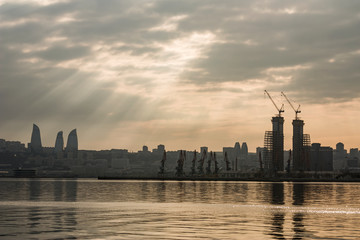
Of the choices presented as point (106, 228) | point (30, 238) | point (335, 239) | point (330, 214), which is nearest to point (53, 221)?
point (106, 228)

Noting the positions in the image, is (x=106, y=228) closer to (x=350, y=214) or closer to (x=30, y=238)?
(x=30, y=238)

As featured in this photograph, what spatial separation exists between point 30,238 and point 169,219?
931 inches

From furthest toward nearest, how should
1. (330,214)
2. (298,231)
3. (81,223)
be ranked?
1. (330,214)
2. (81,223)
3. (298,231)

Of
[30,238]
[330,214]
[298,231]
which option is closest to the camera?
[30,238]

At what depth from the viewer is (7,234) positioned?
180 feet

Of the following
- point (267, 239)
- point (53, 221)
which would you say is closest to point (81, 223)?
point (53, 221)

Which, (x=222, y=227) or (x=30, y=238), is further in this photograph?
(x=222, y=227)

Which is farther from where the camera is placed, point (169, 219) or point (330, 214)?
point (330, 214)

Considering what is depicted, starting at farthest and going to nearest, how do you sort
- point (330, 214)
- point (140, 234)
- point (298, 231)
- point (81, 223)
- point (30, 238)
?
point (330, 214) < point (81, 223) < point (298, 231) < point (140, 234) < point (30, 238)

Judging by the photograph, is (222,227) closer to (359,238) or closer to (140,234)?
(140,234)

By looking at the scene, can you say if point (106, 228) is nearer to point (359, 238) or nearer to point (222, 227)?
point (222, 227)

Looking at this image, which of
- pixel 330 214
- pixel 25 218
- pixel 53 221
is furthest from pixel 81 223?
pixel 330 214

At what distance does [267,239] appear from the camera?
5312cm

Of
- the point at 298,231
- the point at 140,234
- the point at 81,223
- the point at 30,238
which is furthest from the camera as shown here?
the point at 81,223
